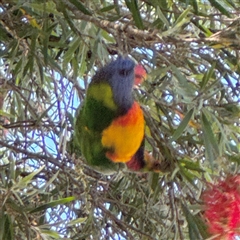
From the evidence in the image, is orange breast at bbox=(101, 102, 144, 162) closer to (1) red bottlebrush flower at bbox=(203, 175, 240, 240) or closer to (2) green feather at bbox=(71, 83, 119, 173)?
(2) green feather at bbox=(71, 83, 119, 173)

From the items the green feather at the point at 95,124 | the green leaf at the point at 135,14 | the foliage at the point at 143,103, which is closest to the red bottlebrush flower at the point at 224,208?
the foliage at the point at 143,103

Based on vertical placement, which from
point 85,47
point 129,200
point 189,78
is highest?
point 85,47

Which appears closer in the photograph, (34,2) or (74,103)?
(34,2)

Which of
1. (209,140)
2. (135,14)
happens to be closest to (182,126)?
(209,140)

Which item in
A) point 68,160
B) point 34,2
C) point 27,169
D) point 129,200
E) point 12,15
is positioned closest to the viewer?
point 34,2

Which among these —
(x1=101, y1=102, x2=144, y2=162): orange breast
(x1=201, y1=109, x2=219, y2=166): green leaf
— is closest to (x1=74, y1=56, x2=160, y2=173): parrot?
(x1=101, y1=102, x2=144, y2=162): orange breast

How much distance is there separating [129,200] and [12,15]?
511mm

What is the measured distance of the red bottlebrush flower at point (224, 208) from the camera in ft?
2.16

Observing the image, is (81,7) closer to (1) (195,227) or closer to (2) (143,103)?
(2) (143,103)

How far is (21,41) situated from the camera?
96 cm

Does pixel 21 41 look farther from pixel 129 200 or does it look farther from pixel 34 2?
pixel 129 200

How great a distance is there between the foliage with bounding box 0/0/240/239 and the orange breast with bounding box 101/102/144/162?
76 millimetres

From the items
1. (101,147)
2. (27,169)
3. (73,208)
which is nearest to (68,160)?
(73,208)

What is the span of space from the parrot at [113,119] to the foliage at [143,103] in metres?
0.04
